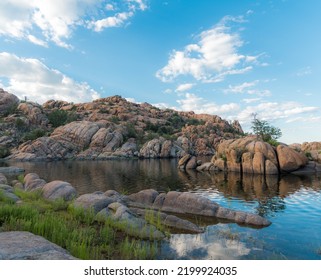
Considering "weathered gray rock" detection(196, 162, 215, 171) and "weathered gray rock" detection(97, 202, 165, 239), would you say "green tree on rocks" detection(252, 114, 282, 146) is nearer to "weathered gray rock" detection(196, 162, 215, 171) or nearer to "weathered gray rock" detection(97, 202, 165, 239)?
"weathered gray rock" detection(196, 162, 215, 171)

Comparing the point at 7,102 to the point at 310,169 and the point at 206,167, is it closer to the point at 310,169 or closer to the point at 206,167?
the point at 206,167

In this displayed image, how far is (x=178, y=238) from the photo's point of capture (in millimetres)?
17438

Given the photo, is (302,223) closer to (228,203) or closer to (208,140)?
(228,203)

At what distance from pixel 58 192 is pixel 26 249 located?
55.9ft

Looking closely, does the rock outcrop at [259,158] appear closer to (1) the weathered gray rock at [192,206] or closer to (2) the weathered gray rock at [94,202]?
(1) the weathered gray rock at [192,206]

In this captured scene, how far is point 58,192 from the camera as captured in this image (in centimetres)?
2520

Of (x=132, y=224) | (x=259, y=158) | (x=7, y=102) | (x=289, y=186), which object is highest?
(x=7, y=102)

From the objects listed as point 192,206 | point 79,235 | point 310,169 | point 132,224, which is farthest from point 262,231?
point 310,169

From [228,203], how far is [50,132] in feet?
356

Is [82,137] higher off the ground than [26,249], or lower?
higher

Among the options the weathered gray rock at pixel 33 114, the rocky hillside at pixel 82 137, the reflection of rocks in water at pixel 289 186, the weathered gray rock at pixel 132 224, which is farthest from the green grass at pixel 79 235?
the weathered gray rock at pixel 33 114

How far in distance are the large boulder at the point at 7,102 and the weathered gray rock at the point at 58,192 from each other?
12339 centimetres

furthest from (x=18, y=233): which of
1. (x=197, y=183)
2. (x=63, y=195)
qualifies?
(x=197, y=183)

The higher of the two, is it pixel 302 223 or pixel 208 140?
pixel 208 140
